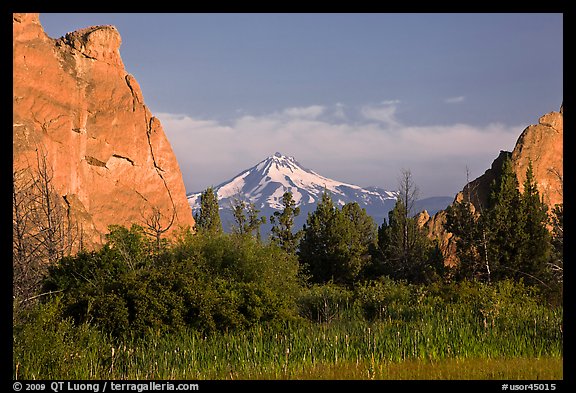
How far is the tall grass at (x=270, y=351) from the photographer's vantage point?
1173 centimetres

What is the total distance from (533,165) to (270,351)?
5963cm

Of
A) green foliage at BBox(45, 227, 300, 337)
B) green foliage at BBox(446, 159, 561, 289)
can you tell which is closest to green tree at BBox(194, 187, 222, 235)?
green foliage at BBox(446, 159, 561, 289)

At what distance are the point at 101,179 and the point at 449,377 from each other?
86.3 metres

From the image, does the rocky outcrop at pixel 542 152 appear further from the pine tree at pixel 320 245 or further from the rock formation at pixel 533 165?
the pine tree at pixel 320 245

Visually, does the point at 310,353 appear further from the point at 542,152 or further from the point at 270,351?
the point at 542,152

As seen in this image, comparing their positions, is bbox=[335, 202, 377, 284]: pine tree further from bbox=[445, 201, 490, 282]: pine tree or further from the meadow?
the meadow

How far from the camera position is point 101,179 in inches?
3543

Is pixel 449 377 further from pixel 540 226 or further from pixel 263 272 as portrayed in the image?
pixel 540 226

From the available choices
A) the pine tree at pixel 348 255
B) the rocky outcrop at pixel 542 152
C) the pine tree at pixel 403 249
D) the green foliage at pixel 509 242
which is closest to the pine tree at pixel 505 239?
the green foliage at pixel 509 242

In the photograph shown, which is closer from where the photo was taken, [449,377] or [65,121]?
[449,377]

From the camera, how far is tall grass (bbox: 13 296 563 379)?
38.5 ft

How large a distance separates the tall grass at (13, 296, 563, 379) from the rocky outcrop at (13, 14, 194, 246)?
196 ft

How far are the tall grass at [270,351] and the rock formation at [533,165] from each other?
42.4m
